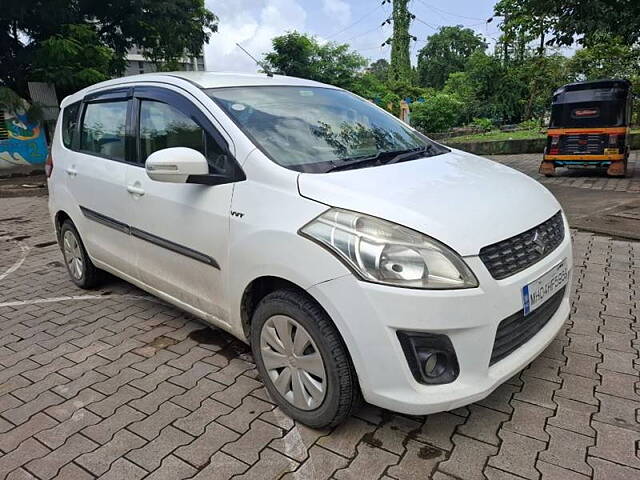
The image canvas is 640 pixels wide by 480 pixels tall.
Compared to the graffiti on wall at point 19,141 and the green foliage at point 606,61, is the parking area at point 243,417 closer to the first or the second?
the green foliage at point 606,61

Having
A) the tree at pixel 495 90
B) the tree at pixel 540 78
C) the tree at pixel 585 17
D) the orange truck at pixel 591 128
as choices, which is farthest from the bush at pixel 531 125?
the tree at pixel 585 17

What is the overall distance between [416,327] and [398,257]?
29cm

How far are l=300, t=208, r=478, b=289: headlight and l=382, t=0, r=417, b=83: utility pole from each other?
37915 millimetres

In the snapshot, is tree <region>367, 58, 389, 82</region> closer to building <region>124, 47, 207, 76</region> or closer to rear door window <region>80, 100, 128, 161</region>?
building <region>124, 47, 207, 76</region>

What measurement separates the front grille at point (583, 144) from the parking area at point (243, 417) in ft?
24.7

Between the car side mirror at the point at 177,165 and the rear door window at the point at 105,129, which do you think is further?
the rear door window at the point at 105,129

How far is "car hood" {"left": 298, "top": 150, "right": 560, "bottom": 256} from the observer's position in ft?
6.63

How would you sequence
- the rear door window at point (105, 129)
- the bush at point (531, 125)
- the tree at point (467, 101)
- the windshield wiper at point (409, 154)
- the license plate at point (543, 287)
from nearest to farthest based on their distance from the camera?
the license plate at point (543, 287) → the windshield wiper at point (409, 154) → the rear door window at point (105, 129) → the bush at point (531, 125) → the tree at point (467, 101)

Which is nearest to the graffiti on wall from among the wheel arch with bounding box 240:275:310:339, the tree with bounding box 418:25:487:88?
the wheel arch with bounding box 240:275:310:339

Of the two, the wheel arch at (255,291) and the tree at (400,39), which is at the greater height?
the tree at (400,39)

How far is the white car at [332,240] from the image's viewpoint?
6.44 feet

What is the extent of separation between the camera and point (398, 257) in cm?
197

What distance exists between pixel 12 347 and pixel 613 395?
3758mm

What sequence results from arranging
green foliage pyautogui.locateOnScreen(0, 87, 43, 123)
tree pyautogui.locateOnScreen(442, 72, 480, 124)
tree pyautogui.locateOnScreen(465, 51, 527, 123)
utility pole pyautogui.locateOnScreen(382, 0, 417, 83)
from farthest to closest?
utility pole pyautogui.locateOnScreen(382, 0, 417, 83) → tree pyautogui.locateOnScreen(442, 72, 480, 124) → tree pyautogui.locateOnScreen(465, 51, 527, 123) → green foliage pyautogui.locateOnScreen(0, 87, 43, 123)
